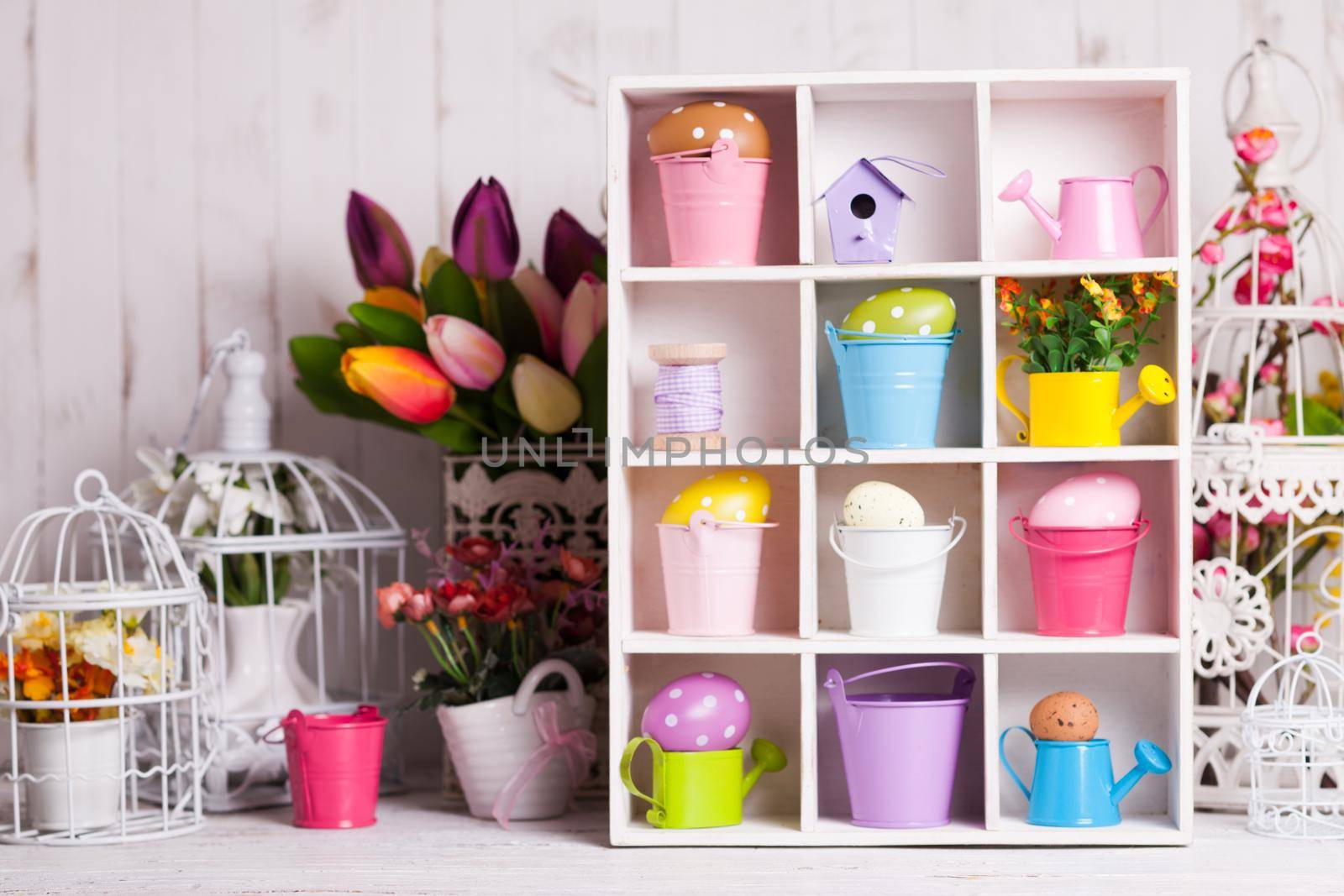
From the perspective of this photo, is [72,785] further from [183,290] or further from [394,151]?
[394,151]

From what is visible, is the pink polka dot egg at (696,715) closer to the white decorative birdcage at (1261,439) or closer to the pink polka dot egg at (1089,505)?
the pink polka dot egg at (1089,505)

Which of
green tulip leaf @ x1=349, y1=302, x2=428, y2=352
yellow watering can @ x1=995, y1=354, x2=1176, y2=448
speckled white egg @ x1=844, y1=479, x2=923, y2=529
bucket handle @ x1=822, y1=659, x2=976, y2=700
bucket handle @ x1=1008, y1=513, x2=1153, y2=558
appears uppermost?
green tulip leaf @ x1=349, y1=302, x2=428, y2=352

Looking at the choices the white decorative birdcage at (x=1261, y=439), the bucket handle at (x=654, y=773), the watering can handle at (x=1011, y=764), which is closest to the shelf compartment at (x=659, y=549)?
the bucket handle at (x=654, y=773)

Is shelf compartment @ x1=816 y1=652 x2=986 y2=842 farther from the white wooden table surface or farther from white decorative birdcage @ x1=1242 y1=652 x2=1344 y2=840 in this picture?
white decorative birdcage @ x1=1242 y1=652 x2=1344 y2=840

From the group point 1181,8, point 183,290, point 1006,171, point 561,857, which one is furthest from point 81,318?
point 1181,8

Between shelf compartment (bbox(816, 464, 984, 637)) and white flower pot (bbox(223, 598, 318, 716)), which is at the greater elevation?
shelf compartment (bbox(816, 464, 984, 637))

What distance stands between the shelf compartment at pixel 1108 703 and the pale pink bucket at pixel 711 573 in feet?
1.27

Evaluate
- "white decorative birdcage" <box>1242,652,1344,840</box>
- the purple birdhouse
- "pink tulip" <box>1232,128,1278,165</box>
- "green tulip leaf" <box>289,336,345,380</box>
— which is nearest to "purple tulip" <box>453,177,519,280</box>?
"green tulip leaf" <box>289,336,345,380</box>

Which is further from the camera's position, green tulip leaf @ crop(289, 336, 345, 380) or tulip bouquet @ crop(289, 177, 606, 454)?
green tulip leaf @ crop(289, 336, 345, 380)

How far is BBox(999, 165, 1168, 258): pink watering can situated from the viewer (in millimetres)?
1674

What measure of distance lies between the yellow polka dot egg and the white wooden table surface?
15.8 inches

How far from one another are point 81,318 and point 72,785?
841mm

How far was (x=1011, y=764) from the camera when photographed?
182 cm

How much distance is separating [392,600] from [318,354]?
16.6 inches
